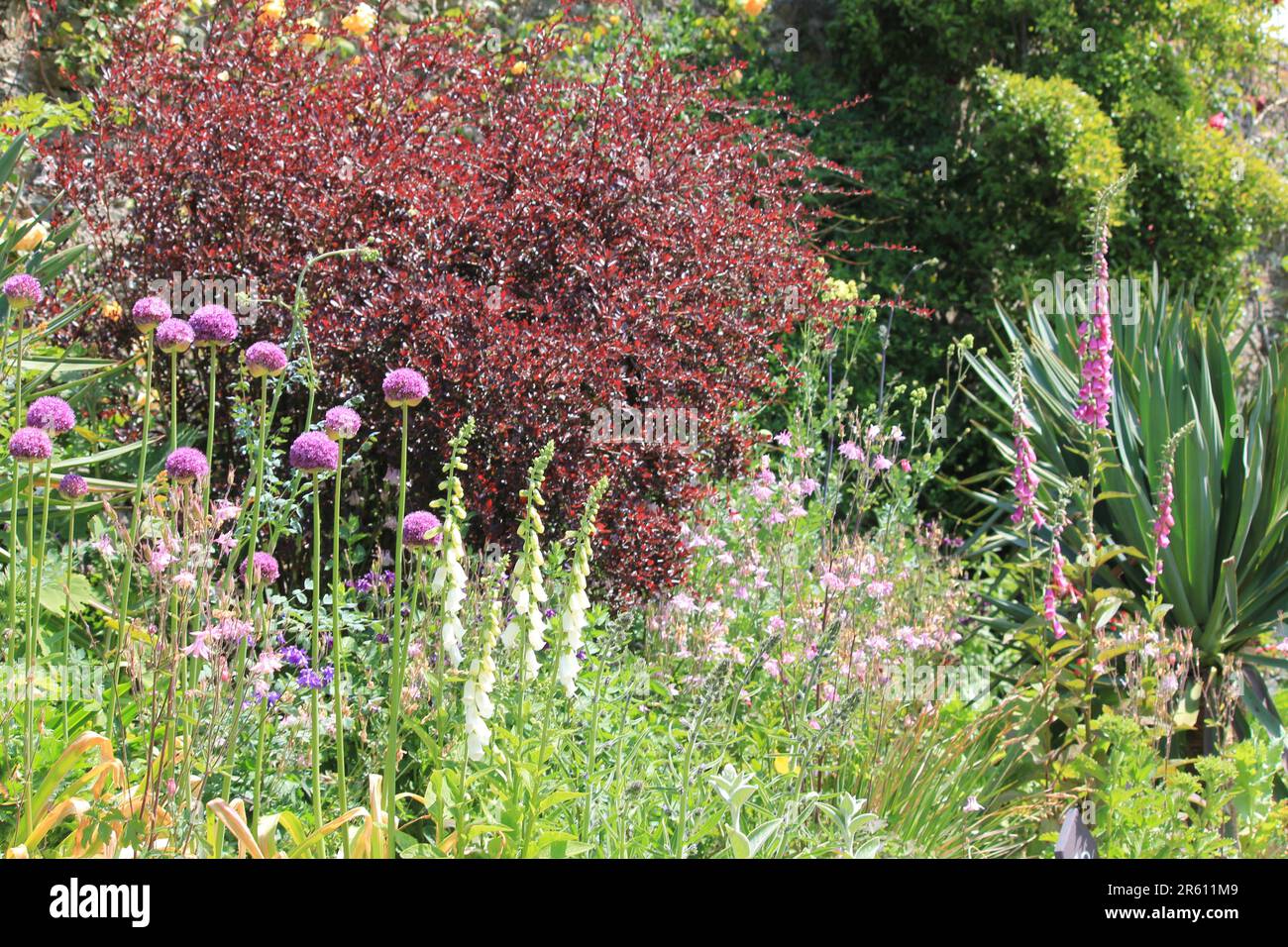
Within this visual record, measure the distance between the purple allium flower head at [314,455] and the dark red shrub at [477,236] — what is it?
1.36 meters

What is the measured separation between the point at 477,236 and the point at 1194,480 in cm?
269

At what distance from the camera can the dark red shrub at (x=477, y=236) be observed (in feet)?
12.4

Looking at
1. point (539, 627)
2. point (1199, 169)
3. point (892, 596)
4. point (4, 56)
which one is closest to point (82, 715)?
point (539, 627)

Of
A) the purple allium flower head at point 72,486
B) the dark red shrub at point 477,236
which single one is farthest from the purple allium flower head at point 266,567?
the dark red shrub at point 477,236

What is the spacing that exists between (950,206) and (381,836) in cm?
669

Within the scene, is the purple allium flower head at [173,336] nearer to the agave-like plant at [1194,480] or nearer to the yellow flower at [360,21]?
the agave-like plant at [1194,480]

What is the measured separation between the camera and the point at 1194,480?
4.12 m

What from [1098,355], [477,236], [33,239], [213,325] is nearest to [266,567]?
[213,325]

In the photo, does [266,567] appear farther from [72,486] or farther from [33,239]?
[33,239]

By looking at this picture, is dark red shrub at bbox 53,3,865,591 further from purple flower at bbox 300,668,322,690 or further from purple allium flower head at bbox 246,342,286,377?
purple allium flower head at bbox 246,342,286,377

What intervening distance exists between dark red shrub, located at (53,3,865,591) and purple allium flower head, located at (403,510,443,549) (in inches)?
48.4

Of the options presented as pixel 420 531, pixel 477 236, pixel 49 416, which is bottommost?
pixel 420 531

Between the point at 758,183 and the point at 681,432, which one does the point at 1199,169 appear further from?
the point at 681,432
